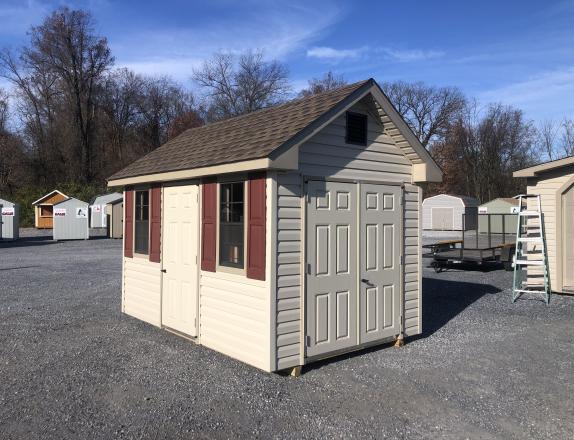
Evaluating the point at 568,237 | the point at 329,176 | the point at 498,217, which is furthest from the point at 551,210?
the point at 498,217

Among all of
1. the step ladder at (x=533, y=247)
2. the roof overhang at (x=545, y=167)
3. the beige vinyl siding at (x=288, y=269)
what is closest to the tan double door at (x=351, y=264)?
the beige vinyl siding at (x=288, y=269)

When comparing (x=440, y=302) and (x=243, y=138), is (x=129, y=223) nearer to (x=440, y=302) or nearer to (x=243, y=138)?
(x=243, y=138)

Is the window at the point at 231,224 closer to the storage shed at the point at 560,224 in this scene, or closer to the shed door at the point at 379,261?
the shed door at the point at 379,261

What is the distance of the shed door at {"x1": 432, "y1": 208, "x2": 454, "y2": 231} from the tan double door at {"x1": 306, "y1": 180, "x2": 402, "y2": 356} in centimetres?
3240

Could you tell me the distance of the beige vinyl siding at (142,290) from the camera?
812 centimetres

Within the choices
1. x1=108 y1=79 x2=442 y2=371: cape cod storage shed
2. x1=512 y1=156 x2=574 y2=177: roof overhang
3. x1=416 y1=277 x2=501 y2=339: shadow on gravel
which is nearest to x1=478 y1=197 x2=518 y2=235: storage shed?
x1=416 y1=277 x2=501 y2=339: shadow on gravel

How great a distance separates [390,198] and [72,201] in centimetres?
2391

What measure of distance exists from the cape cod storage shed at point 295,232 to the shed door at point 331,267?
0.02 m

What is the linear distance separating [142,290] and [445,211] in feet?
108

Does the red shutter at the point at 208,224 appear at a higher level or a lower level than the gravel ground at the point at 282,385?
higher

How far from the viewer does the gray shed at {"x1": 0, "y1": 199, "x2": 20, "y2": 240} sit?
87.8 feet

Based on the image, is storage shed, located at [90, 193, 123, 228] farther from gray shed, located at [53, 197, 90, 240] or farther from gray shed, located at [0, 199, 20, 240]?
gray shed, located at [0, 199, 20, 240]

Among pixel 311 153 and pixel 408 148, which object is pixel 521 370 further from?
pixel 311 153

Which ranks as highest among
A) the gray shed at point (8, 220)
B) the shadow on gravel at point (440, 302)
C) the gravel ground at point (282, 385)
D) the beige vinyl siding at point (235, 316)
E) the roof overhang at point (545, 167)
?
the roof overhang at point (545, 167)
